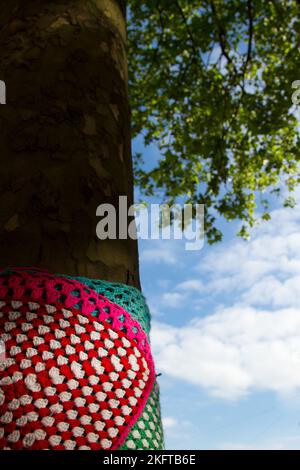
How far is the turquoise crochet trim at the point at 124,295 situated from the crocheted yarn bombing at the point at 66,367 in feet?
0.08

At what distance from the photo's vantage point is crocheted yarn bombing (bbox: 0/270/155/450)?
0.98 m

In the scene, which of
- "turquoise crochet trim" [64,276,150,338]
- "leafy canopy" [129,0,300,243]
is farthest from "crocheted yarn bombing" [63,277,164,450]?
"leafy canopy" [129,0,300,243]

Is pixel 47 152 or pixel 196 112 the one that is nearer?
pixel 47 152

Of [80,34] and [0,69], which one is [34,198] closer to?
[0,69]

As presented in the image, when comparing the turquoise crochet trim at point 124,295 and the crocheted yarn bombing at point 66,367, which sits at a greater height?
the turquoise crochet trim at point 124,295

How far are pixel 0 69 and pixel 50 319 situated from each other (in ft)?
3.17

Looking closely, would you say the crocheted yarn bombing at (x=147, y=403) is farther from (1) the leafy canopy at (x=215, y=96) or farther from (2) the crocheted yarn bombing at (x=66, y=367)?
(1) the leafy canopy at (x=215, y=96)

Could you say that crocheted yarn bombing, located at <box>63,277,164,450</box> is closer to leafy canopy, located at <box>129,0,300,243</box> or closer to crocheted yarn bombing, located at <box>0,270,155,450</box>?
crocheted yarn bombing, located at <box>0,270,155,450</box>

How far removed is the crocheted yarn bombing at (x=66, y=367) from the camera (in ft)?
3.22

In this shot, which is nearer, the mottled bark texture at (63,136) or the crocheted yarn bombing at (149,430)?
the crocheted yarn bombing at (149,430)

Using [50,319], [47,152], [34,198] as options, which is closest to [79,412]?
[50,319]

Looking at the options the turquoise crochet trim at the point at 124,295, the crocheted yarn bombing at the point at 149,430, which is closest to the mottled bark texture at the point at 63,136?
the turquoise crochet trim at the point at 124,295

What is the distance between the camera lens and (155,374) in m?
1.22

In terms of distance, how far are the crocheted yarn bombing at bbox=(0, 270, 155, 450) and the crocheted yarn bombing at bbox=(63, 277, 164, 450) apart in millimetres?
25
